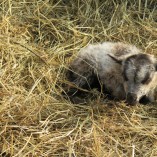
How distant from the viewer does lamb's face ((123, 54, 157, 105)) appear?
16.6 feet

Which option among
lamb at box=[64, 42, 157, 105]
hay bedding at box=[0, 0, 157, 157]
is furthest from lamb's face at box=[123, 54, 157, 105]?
hay bedding at box=[0, 0, 157, 157]

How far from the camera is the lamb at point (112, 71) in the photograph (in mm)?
5125

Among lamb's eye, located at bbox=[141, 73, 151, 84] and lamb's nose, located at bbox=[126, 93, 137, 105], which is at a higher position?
lamb's eye, located at bbox=[141, 73, 151, 84]

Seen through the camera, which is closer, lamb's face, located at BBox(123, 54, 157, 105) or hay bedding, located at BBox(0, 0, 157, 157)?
hay bedding, located at BBox(0, 0, 157, 157)

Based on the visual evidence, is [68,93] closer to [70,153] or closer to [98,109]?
[98,109]

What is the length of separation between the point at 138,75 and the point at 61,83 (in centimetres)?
107

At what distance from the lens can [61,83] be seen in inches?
222

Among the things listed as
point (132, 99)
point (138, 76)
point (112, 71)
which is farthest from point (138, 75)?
point (112, 71)

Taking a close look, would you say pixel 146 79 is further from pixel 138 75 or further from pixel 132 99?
pixel 132 99

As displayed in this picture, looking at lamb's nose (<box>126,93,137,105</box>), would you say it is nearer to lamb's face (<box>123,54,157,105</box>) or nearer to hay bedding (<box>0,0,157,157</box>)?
lamb's face (<box>123,54,157,105</box>)

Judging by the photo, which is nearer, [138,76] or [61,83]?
[138,76]

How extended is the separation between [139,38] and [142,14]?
66 cm

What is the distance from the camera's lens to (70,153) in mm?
4395

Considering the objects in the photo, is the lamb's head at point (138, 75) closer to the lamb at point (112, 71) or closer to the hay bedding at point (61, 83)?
the lamb at point (112, 71)
